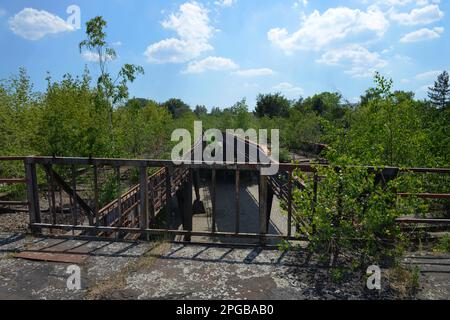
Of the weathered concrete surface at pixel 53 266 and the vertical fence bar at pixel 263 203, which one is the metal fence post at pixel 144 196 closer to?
the weathered concrete surface at pixel 53 266

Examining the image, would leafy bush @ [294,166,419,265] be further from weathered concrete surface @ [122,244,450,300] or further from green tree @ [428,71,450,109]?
green tree @ [428,71,450,109]

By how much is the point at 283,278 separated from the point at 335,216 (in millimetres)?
900

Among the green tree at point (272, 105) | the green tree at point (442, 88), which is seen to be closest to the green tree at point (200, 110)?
the green tree at point (272, 105)

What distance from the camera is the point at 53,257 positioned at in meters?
3.65

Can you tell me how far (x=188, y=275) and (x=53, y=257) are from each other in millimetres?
1736

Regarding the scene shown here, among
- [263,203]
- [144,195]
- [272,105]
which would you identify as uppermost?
[272,105]

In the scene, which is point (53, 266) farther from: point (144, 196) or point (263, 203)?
point (263, 203)

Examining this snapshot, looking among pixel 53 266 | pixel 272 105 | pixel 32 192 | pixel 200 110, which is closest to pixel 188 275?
pixel 53 266

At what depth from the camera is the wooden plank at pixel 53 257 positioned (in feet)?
11.7

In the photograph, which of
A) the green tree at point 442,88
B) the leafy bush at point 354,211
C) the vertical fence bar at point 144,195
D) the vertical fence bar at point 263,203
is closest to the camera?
the leafy bush at point 354,211

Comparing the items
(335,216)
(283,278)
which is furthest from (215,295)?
(335,216)

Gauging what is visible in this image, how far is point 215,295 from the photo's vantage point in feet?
9.41

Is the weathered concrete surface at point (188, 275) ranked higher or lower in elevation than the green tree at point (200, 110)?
lower

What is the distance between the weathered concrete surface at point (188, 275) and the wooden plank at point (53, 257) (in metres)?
0.07
